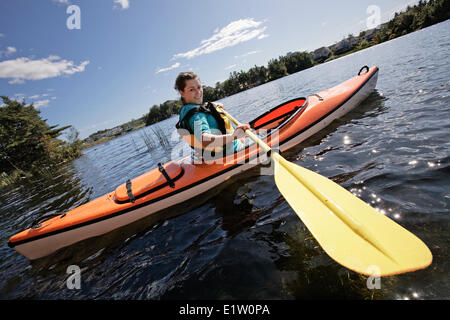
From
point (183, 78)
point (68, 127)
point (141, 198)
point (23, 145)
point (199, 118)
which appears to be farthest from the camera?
point (68, 127)

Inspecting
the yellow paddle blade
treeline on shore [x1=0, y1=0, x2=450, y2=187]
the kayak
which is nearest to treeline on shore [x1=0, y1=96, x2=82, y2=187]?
treeline on shore [x1=0, y1=0, x2=450, y2=187]

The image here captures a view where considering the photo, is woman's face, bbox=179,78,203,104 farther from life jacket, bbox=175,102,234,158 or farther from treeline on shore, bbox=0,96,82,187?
treeline on shore, bbox=0,96,82,187

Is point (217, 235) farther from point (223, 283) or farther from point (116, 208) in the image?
point (116, 208)

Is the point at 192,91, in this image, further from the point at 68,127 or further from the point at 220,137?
the point at 68,127

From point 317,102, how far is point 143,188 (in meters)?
4.50

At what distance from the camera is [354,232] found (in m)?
1.66

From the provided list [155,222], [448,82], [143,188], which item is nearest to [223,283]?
[155,222]

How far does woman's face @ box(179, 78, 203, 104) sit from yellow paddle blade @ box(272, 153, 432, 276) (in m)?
2.02

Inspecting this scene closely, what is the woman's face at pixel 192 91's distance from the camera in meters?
3.19

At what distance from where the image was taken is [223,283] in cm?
188

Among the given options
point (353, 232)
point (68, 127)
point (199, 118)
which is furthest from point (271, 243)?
point (68, 127)

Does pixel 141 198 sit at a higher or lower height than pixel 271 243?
higher
